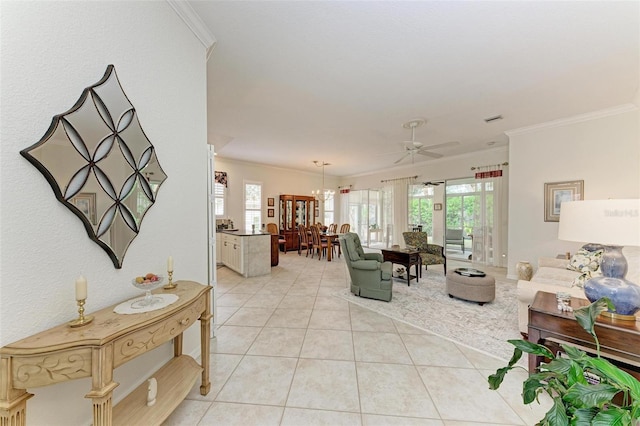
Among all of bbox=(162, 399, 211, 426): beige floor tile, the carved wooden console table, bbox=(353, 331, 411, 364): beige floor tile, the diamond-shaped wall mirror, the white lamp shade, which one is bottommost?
bbox=(353, 331, 411, 364): beige floor tile

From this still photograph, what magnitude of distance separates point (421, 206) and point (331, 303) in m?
5.34

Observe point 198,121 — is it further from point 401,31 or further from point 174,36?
point 401,31

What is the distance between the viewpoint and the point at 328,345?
95.7 inches

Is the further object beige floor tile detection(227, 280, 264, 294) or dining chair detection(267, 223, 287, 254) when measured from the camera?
dining chair detection(267, 223, 287, 254)

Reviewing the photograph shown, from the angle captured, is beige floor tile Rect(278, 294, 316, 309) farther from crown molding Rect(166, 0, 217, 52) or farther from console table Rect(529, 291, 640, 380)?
crown molding Rect(166, 0, 217, 52)

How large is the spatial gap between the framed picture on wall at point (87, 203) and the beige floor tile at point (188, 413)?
1.34 m

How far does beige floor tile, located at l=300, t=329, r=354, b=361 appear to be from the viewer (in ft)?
7.40

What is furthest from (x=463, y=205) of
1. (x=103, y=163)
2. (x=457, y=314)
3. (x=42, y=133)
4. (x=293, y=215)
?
(x=42, y=133)

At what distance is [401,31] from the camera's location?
2123mm

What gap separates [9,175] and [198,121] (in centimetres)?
143

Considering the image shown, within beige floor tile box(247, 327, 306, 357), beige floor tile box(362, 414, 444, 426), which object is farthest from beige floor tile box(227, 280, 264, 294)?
beige floor tile box(362, 414, 444, 426)

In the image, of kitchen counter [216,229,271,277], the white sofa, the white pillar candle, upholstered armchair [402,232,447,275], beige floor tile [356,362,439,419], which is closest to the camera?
the white pillar candle

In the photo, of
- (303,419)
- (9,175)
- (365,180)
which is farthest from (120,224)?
(365,180)

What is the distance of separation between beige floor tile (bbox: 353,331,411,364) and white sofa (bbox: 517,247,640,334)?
1.18 m
